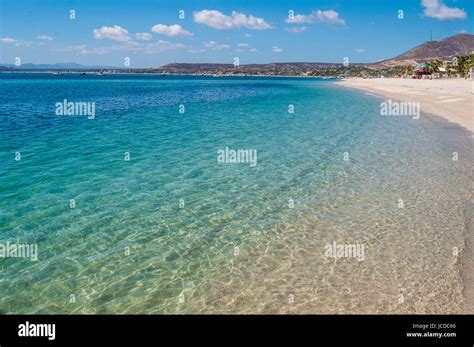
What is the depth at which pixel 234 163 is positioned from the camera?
815 inches

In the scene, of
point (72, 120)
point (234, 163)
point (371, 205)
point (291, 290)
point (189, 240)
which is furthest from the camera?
point (72, 120)

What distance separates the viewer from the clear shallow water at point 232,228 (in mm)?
A: 8703

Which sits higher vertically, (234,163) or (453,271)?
(234,163)

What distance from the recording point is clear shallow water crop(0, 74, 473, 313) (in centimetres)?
870

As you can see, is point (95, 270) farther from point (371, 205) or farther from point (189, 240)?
point (371, 205)

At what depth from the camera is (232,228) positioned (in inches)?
488

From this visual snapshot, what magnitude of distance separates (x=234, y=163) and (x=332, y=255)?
10.9 m

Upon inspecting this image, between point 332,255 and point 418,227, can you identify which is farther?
point 418,227
